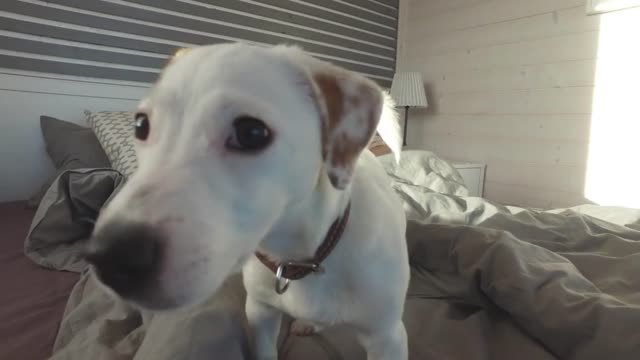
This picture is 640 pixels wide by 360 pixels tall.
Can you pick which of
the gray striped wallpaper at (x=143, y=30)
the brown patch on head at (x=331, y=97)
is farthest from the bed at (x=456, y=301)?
the gray striped wallpaper at (x=143, y=30)

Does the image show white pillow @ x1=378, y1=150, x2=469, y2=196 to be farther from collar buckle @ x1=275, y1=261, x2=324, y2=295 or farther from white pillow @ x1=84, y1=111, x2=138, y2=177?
collar buckle @ x1=275, y1=261, x2=324, y2=295

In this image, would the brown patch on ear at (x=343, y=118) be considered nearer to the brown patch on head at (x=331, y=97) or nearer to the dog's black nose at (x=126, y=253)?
the brown patch on head at (x=331, y=97)

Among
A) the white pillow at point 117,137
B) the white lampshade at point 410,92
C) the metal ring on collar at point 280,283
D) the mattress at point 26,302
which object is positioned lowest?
the mattress at point 26,302

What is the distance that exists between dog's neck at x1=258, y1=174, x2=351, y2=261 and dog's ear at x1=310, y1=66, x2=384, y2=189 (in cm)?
5

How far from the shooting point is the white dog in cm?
41

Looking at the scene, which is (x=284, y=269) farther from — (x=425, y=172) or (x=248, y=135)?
(x=425, y=172)

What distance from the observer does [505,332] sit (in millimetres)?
821

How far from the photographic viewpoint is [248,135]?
0.50m

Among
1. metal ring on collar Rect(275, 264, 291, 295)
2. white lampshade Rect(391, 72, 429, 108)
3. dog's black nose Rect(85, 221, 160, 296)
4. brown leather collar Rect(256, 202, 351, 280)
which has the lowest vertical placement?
metal ring on collar Rect(275, 264, 291, 295)

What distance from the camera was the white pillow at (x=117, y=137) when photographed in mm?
1459

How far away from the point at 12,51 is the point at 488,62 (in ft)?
8.45

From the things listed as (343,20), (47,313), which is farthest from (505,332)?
(343,20)

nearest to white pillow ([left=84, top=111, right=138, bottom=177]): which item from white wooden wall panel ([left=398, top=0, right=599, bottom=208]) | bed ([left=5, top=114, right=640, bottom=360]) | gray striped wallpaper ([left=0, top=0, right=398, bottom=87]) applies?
bed ([left=5, top=114, right=640, bottom=360])

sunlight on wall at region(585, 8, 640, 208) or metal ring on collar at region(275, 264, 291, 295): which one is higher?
sunlight on wall at region(585, 8, 640, 208)
